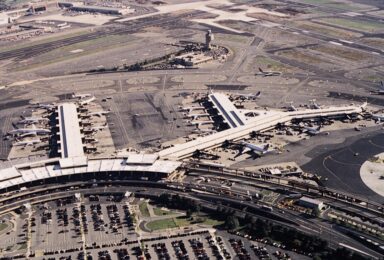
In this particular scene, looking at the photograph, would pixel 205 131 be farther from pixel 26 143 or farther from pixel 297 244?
pixel 297 244

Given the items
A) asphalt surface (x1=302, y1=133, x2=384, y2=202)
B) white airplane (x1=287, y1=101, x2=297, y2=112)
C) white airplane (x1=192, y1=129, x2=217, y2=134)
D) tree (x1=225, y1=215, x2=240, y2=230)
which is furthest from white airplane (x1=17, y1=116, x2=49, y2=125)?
tree (x1=225, y1=215, x2=240, y2=230)

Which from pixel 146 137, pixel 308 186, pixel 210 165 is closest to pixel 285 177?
pixel 308 186

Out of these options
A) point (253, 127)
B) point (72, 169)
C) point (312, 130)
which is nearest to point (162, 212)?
point (72, 169)

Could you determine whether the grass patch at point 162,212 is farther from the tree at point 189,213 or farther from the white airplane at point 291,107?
the white airplane at point 291,107

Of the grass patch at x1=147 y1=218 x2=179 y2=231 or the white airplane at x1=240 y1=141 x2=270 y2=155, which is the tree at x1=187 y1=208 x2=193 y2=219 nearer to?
the grass patch at x1=147 y1=218 x2=179 y2=231

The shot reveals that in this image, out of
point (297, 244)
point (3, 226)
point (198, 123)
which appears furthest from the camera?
point (198, 123)

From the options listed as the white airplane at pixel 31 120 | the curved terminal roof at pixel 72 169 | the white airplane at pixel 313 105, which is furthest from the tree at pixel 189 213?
the white airplane at pixel 313 105

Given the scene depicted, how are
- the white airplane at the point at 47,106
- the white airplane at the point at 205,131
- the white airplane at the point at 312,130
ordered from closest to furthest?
the white airplane at the point at 312,130 → the white airplane at the point at 205,131 → the white airplane at the point at 47,106

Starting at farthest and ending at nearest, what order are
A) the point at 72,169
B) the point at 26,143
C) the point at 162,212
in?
the point at 26,143 < the point at 72,169 < the point at 162,212

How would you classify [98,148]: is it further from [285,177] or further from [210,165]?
[285,177]

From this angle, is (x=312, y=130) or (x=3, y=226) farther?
(x=312, y=130)

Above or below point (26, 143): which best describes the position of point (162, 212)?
below

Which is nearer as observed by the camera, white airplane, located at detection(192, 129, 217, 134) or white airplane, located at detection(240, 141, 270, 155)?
white airplane, located at detection(240, 141, 270, 155)

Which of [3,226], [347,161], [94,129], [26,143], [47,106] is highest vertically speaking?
[47,106]
